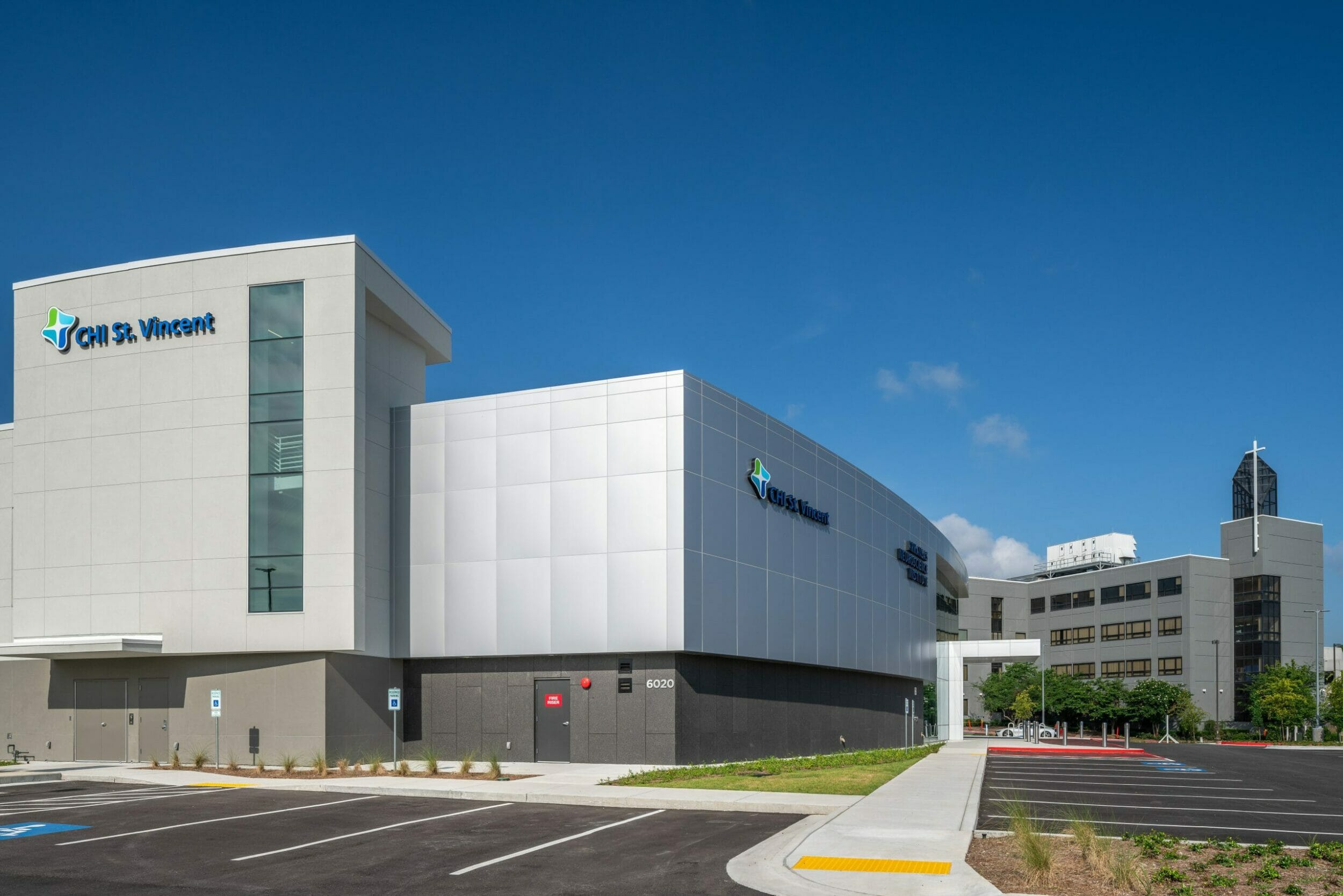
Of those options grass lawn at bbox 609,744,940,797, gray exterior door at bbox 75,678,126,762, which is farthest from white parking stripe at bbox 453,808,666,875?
gray exterior door at bbox 75,678,126,762

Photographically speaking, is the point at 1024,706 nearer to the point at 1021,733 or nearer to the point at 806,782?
the point at 1021,733

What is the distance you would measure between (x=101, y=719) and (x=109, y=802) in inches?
550

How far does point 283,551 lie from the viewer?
108 feet

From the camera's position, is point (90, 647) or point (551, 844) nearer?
point (551, 844)

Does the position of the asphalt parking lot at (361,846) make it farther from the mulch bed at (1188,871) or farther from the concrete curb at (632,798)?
the mulch bed at (1188,871)

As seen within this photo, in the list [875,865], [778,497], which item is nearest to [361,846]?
[875,865]

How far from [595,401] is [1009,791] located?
15822 mm

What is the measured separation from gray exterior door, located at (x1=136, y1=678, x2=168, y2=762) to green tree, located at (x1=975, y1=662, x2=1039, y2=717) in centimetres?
8443

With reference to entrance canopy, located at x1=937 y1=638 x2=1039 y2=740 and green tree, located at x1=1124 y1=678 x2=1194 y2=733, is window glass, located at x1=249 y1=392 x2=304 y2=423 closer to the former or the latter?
entrance canopy, located at x1=937 y1=638 x2=1039 y2=740

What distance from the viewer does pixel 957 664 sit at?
229 ft

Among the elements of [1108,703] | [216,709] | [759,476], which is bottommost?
[1108,703]

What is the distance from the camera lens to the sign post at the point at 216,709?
3050 cm

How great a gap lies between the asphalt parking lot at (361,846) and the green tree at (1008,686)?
90551 millimetres

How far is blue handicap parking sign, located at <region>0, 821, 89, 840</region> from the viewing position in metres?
17.4
